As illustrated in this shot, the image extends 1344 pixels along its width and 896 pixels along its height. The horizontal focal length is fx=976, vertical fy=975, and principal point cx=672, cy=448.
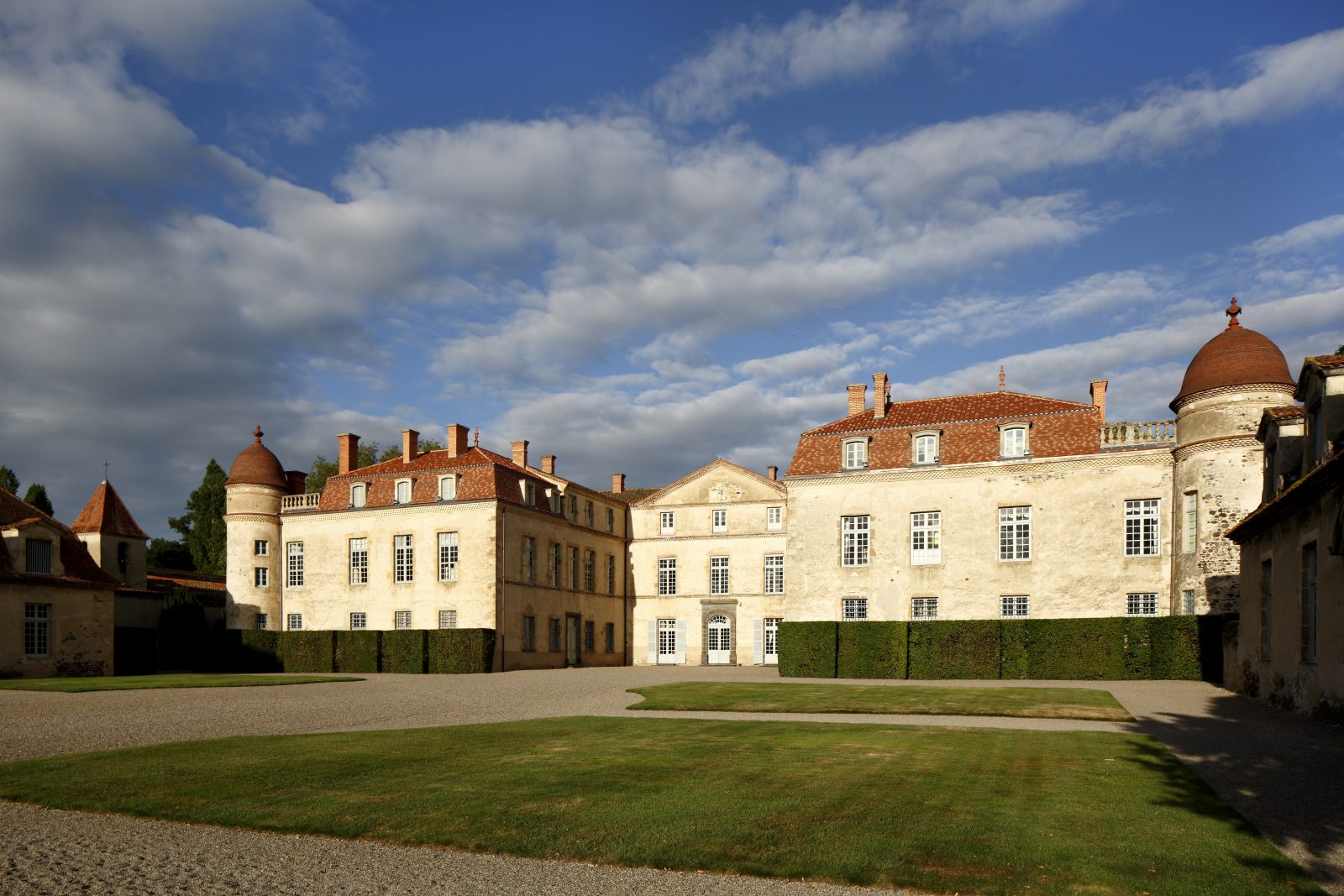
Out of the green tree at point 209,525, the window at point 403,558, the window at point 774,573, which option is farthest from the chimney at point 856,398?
the green tree at point 209,525

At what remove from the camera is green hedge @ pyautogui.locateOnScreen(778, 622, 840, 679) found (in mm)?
32031

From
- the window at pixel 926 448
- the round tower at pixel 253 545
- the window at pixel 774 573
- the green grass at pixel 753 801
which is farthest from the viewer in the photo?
the window at pixel 774 573

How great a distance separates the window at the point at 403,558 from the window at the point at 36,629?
13050 millimetres

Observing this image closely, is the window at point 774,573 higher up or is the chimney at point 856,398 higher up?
the chimney at point 856,398

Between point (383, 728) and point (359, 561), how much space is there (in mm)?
29401

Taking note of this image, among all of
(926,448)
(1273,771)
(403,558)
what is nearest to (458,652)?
(403,558)

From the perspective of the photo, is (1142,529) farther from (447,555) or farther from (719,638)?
(447,555)

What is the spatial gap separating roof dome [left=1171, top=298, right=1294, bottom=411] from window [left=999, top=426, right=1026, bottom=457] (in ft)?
17.7

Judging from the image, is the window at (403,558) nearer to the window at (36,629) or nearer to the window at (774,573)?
the window at (36,629)

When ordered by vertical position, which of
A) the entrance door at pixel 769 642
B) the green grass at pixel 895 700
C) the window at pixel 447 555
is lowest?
the entrance door at pixel 769 642

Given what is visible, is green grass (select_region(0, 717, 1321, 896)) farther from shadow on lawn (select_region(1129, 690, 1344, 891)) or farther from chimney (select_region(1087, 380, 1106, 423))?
chimney (select_region(1087, 380, 1106, 423))

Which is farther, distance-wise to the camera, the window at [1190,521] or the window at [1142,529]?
the window at [1142,529]

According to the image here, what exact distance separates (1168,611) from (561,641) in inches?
987

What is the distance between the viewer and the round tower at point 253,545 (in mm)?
45031
